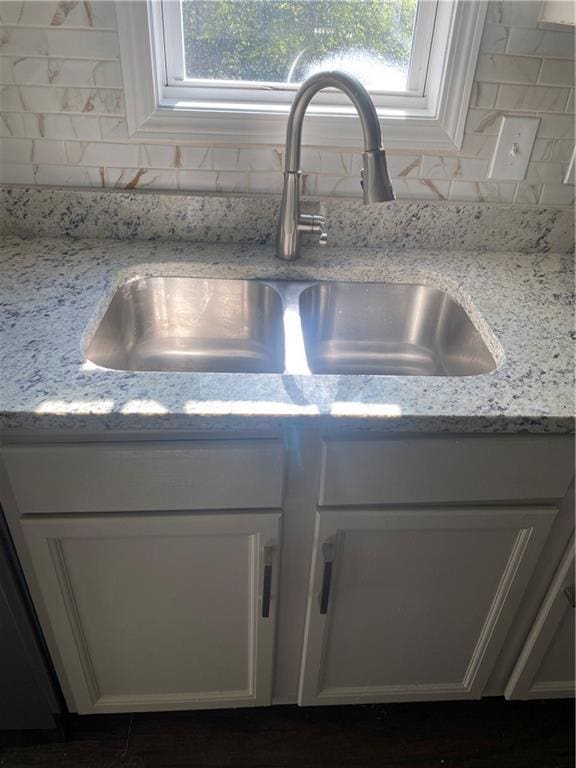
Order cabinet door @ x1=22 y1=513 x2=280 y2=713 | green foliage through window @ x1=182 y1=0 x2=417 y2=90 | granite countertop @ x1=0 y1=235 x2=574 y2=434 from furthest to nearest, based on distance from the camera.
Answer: green foliage through window @ x1=182 y1=0 x2=417 y2=90 < cabinet door @ x1=22 y1=513 x2=280 y2=713 < granite countertop @ x1=0 y1=235 x2=574 y2=434

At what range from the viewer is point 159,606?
3.44 ft

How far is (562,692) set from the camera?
1.26m

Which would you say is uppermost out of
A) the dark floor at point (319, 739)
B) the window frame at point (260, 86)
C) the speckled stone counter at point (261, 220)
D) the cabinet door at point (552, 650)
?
the window frame at point (260, 86)

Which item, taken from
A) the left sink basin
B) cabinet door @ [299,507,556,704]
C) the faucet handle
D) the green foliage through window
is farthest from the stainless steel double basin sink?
the green foliage through window

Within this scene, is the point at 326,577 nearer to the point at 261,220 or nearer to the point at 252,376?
the point at 252,376

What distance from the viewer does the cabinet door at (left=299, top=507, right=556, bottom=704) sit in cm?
96

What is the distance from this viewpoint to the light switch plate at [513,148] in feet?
4.02

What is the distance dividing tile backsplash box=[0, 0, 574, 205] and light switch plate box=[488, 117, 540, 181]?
15 millimetres

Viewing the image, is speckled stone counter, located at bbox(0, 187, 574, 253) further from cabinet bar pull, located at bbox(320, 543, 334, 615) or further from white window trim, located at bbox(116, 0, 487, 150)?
cabinet bar pull, located at bbox(320, 543, 334, 615)

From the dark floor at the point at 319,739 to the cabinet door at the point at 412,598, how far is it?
14 cm

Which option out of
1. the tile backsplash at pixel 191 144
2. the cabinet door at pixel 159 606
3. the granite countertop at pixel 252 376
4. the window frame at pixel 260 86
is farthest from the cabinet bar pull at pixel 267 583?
the window frame at pixel 260 86

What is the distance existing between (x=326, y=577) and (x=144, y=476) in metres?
0.36

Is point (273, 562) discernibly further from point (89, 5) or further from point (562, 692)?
point (89, 5)

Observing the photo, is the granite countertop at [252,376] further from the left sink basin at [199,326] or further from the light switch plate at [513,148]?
the light switch plate at [513,148]
